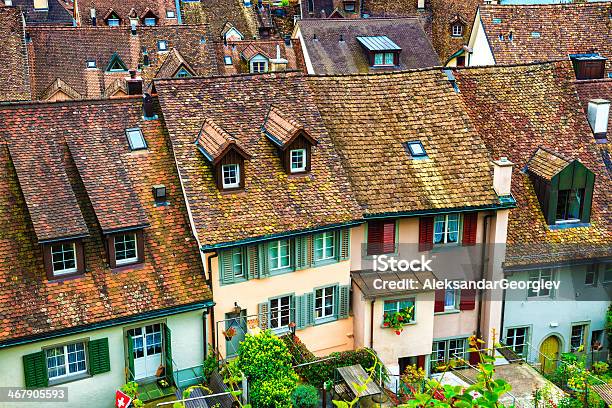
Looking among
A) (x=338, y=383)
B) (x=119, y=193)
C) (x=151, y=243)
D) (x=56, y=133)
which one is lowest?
(x=338, y=383)

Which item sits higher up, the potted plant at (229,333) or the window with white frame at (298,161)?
the window with white frame at (298,161)

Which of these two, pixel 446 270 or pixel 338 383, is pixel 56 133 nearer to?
pixel 338 383

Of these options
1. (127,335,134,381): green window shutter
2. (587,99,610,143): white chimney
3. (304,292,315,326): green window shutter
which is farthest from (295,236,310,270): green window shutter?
(587,99,610,143): white chimney

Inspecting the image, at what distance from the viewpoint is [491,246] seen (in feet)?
115

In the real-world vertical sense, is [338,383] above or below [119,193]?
below

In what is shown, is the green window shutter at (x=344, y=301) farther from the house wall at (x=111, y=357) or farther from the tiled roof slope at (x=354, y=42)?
the tiled roof slope at (x=354, y=42)

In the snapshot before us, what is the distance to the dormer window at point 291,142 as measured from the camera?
32.0 meters

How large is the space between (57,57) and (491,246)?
113ft

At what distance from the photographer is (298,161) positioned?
32.8 m

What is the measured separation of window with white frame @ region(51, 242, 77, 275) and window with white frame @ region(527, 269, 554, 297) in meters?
19.5

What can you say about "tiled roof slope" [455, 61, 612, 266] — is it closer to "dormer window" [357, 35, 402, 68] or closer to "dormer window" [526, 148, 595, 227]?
"dormer window" [526, 148, 595, 227]

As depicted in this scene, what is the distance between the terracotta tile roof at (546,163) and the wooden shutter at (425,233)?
6.18 metres

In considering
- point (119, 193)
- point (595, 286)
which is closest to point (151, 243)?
point (119, 193)

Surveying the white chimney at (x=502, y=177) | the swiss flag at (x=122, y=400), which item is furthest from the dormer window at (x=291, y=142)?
the swiss flag at (x=122, y=400)
